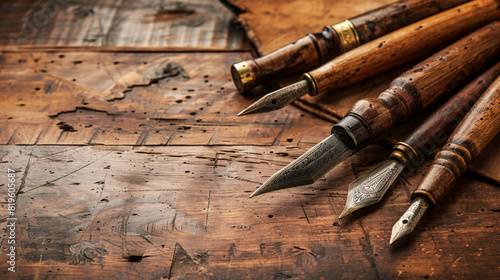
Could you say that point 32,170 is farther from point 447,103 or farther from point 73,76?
point 447,103

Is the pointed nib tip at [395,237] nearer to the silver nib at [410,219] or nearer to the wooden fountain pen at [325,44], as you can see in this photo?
the silver nib at [410,219]

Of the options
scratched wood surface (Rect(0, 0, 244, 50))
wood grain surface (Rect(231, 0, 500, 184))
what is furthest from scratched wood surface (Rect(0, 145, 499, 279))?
scratched wood surface (Rect(0, 0, 244, 50))

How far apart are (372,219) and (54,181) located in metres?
0.98

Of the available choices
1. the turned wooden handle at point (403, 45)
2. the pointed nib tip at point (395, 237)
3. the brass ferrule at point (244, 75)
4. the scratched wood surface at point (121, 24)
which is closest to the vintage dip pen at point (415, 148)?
the pointed nib tip at point (395, 237)

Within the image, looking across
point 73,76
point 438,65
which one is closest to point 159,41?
point 73,76

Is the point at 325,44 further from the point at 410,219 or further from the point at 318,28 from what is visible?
the point at 410,219

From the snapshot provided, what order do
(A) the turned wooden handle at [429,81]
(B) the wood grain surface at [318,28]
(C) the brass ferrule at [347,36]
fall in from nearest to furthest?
(A) the turned wooden handle at [429,81] < (B) the wood grain surface at [318,28] < (C) the brass ferrule at [347,36]

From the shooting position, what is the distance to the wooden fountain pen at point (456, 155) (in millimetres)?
Answer: 1235

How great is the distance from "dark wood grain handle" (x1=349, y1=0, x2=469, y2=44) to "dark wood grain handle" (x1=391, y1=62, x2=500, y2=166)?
1.39 feet

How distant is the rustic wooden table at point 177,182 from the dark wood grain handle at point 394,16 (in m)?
0.20

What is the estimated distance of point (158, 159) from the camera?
4.97 ft

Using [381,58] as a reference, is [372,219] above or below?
below

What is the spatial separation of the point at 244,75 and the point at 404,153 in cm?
66

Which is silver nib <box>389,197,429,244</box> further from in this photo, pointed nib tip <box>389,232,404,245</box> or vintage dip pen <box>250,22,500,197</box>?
vintage dip pen <box>250,22,500,197</box>
